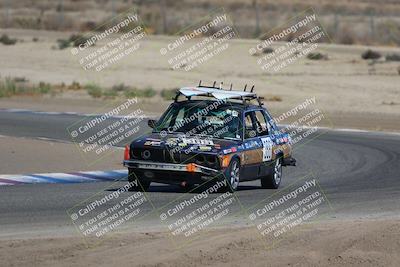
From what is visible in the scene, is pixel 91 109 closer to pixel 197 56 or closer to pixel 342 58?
pixel 197 56

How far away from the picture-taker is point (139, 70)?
4406 centimetres

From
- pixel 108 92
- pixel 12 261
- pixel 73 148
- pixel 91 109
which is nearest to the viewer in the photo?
pixel 12 261

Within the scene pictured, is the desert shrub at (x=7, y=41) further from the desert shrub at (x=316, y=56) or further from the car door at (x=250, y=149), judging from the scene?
the car door at (x=250, y=149)

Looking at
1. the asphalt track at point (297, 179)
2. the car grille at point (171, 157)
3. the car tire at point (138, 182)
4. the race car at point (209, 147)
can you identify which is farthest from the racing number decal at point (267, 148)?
the car tire at point (138, 182)

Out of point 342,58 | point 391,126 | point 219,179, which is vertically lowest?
point 342,58

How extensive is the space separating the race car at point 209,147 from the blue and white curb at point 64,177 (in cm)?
201

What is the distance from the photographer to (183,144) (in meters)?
15.8

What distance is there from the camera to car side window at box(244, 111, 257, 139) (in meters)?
16.8

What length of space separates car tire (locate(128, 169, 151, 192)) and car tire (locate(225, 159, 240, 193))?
3.99ft

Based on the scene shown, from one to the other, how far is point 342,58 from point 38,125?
71.8 ft

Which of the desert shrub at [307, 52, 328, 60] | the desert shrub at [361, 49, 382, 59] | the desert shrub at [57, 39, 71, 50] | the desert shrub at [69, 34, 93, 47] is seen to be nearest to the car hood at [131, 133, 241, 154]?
the desert shrub at [307, 52, 328, 60]

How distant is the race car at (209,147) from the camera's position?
15.7m

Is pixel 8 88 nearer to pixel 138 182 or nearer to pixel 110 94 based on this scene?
pixel 110 94

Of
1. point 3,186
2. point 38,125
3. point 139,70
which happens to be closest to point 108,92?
point 139,70
